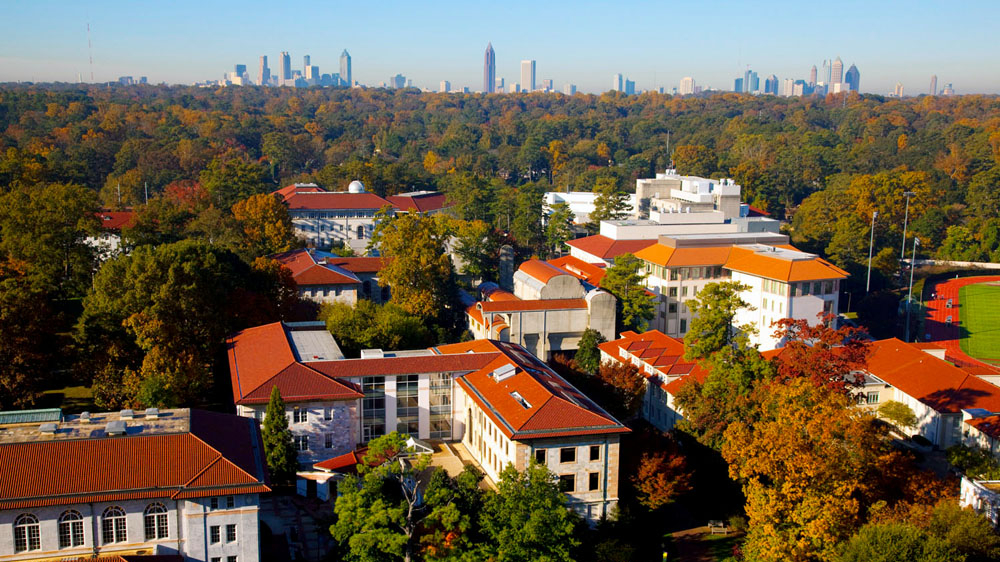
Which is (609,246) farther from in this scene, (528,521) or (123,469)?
(123,469)

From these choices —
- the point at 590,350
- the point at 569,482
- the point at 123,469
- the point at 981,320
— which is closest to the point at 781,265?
the point at 590,350

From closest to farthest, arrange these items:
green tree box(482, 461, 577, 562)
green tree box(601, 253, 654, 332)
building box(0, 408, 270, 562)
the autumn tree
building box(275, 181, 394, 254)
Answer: building box(0, 408, 270, 562), green tree box(482, 461, 577, 562), green tree box(601, 253, 654, 332), the autumn tree, building box(275, 181, 394, 254)

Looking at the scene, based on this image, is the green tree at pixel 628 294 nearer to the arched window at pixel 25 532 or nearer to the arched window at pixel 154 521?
the arched window at pixel 154 521

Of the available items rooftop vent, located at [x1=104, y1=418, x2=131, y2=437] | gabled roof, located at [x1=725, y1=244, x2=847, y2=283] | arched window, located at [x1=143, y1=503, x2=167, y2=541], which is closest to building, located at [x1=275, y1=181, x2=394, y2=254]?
gabled roof, located at [x1=725, y1=244, x2=847, y2=283]

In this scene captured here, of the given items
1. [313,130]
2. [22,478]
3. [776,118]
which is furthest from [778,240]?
[776,118]

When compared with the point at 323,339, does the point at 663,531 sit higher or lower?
lower

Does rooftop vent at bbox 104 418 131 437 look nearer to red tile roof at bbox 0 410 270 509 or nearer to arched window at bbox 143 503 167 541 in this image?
red tile roof at bbox 0 410 270 509

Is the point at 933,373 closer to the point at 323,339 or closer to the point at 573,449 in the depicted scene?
the point at 573,449
